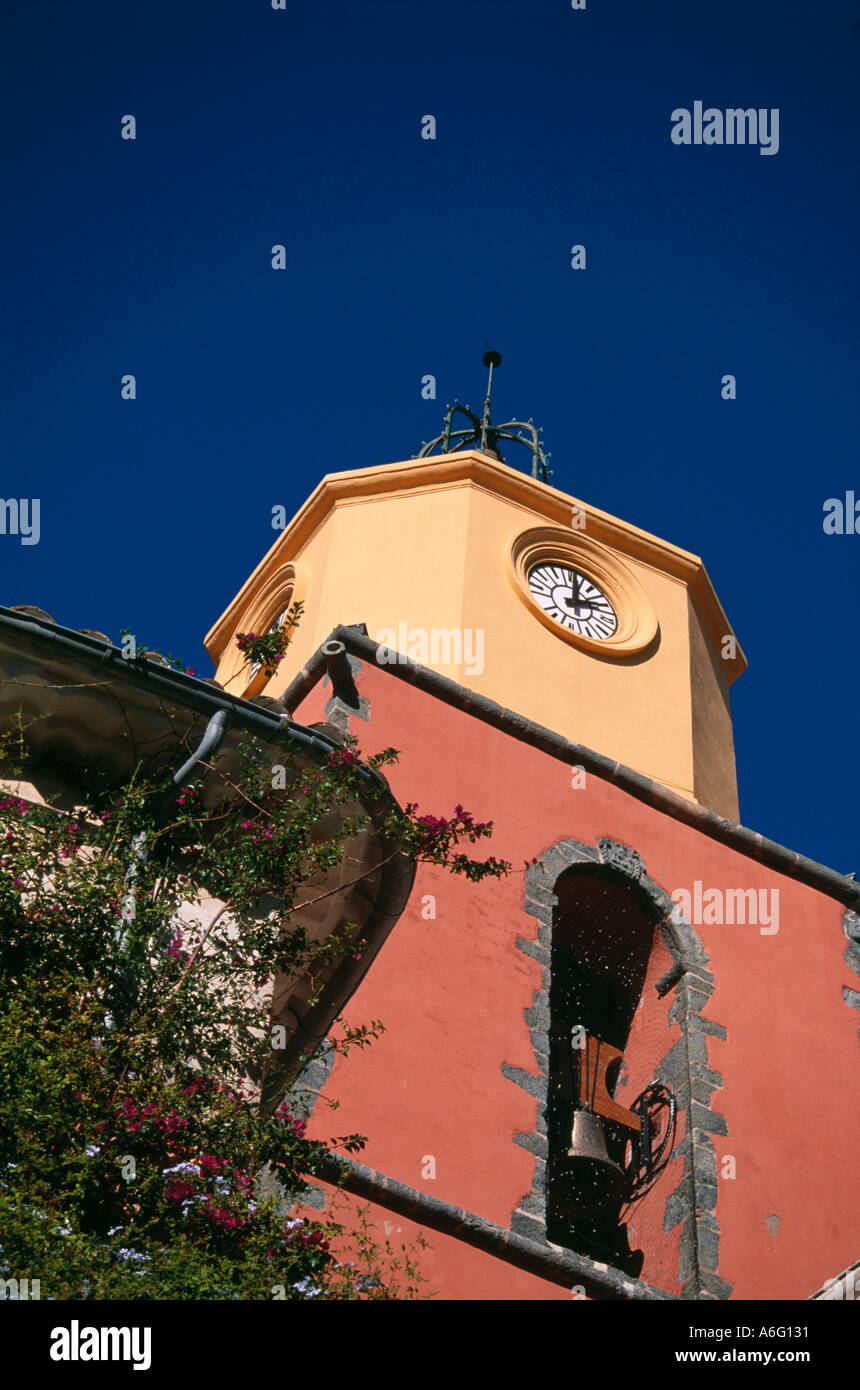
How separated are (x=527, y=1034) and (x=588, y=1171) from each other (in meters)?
0.87

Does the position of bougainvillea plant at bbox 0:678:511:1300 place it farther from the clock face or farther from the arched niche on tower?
the clock face

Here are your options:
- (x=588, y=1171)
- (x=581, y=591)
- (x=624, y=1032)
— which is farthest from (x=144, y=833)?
(x=581, y=591)

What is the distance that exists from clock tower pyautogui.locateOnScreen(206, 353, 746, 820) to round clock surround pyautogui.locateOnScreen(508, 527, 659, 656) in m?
0.01

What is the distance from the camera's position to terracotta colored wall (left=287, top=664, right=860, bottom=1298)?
32.4 ft

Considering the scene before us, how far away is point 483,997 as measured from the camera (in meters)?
10.8

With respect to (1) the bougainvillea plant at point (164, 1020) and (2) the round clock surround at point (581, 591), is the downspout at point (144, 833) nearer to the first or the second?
(1) the bougainvillea plant at point (164, 1020)

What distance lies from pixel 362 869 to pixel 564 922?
5.53 meters

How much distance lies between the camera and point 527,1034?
1084 centimetres

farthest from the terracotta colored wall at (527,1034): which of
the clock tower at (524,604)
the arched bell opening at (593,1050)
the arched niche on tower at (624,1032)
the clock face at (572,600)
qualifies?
the clock face at (572,600)

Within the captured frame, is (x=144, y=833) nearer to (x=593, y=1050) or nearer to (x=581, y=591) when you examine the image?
(x=593, y=1050)

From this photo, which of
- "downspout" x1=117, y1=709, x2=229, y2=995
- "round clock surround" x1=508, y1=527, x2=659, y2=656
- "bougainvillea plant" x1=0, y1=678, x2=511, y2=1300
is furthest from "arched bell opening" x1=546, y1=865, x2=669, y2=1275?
"downspout" x1=117, y1=709, x2=229, y2=995
